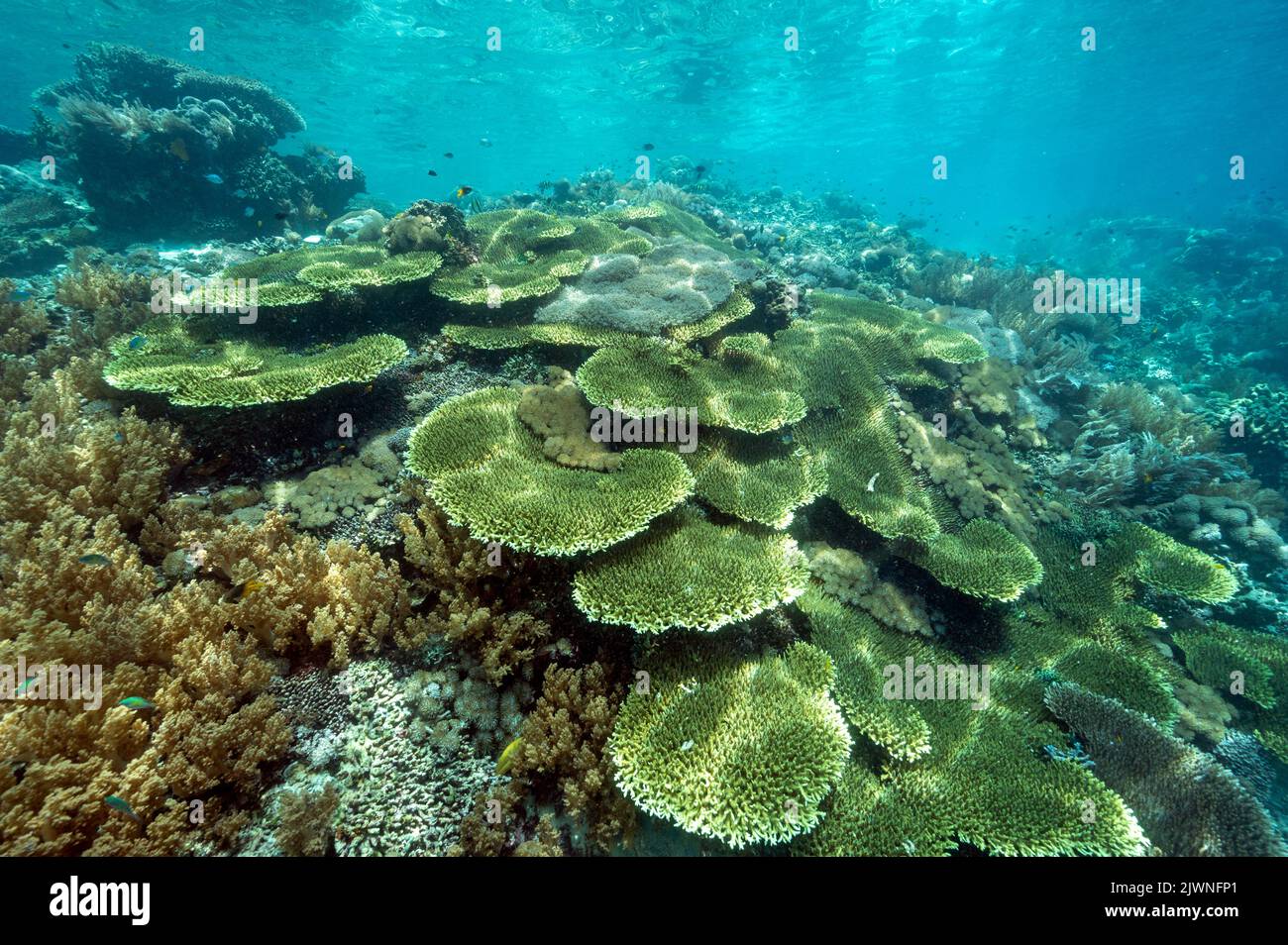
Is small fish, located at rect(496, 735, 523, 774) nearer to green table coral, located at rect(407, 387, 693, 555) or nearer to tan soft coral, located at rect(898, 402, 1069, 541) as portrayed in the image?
green table coral, located at rect(407, 387, 693, 555)

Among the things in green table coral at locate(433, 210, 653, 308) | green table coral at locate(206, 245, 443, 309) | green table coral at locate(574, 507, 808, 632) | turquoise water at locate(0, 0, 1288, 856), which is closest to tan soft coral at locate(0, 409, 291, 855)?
turquoise water at locate(0, 0, 1288, 856)

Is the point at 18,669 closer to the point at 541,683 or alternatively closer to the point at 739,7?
the point at 541,683

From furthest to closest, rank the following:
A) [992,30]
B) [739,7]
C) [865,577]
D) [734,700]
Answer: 1. [992,30]
2. [739,7]
3. [865,577]
4. [734,700]

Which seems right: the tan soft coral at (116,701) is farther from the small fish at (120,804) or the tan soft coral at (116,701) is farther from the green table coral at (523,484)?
the green table coral at (523,484)

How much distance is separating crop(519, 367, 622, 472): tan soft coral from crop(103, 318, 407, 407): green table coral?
171 cm

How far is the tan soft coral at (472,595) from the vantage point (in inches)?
152

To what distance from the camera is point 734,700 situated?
11.8ft

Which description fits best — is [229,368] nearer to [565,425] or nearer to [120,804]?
[565,425]

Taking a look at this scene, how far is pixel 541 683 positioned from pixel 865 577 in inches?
139

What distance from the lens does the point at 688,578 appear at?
3.96 m

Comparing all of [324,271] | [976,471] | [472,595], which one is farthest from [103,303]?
[976,471]

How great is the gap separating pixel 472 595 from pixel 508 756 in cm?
132

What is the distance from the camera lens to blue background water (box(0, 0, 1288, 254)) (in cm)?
3138
